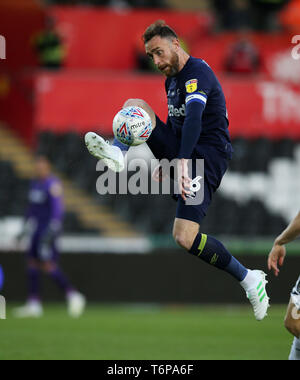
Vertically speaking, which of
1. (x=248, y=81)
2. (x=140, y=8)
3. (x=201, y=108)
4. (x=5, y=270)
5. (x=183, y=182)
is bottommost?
(x=5, y=270)

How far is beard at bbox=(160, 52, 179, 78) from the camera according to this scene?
247 inches

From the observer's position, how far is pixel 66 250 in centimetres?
1360

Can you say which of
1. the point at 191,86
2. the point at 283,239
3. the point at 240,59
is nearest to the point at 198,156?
the point at 191,86

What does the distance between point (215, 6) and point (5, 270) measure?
28.4ft

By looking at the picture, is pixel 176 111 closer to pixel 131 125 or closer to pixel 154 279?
pixel 131 125

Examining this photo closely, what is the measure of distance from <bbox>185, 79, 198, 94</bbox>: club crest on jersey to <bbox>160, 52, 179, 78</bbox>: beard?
0.20m

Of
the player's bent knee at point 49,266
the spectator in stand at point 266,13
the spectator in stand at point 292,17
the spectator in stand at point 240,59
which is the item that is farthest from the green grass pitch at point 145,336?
the spectator in stand at point 266,13

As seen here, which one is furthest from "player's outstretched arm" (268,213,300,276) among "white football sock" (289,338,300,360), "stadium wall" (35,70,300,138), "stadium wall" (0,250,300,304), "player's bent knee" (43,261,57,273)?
"stadium wall" (35,70,300,138)

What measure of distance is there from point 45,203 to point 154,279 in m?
2.39

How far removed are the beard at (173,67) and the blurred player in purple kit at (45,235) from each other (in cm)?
583

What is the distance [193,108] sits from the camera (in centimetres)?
605

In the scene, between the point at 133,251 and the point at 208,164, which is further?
the point at 133,251
